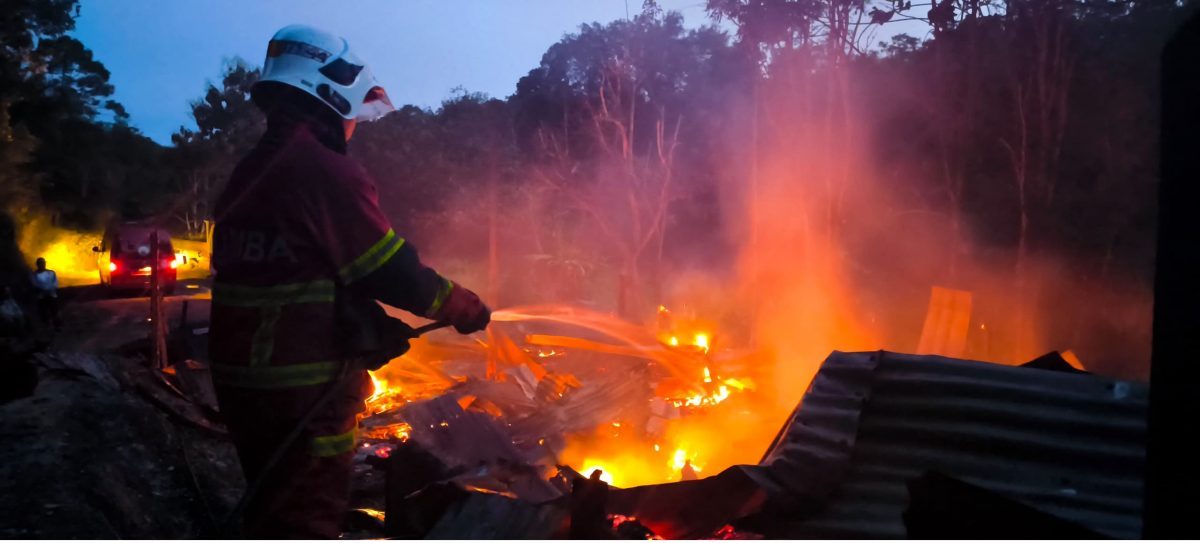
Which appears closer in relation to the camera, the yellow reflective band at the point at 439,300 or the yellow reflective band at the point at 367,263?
A: the yellow reflective band at the point at 367,263

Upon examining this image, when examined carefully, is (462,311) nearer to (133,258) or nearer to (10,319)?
(10,319)

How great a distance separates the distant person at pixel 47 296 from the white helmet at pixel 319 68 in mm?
13568

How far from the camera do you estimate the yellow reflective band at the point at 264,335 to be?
2346 mm

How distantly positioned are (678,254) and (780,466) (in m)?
18.8

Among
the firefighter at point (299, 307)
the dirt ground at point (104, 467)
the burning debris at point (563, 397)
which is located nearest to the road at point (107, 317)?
the burning debris at point (563, 397)

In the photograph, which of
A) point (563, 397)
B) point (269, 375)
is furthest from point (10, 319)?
point (269, 375)

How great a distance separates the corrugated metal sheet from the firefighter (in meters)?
1.75

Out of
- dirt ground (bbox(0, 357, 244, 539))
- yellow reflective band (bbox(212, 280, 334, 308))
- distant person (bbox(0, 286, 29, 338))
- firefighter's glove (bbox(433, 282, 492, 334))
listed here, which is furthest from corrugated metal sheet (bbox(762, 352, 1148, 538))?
distant person (bbox(0, 286, 29, 338))

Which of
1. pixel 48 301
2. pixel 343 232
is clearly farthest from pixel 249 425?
pixel 48 301

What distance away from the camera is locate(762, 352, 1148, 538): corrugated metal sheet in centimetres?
252

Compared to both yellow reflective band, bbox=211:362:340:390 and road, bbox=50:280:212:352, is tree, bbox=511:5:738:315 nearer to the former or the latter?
road, bbox=50:280:212:352

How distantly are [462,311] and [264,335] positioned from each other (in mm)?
749

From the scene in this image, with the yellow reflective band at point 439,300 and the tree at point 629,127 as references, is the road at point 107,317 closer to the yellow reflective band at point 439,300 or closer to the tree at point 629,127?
the yellow reflective band at point 439,300

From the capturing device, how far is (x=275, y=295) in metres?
2.36
